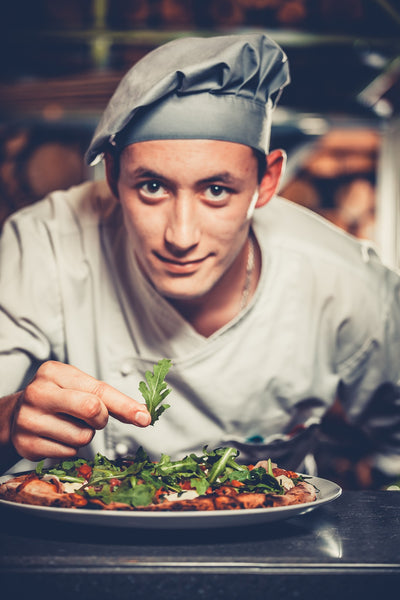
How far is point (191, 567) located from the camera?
75 cm

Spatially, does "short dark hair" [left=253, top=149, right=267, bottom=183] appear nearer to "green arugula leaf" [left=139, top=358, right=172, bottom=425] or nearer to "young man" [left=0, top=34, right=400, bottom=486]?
"young man" [left=0, top=34, right=400, bottom=486]

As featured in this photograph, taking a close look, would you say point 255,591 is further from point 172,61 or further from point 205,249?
point 172,61

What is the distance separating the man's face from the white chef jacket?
0.79ft

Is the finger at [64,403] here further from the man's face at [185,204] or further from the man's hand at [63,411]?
the man's face at [185,204]

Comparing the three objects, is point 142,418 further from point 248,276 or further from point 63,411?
point 248,276

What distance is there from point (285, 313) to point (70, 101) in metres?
1.39

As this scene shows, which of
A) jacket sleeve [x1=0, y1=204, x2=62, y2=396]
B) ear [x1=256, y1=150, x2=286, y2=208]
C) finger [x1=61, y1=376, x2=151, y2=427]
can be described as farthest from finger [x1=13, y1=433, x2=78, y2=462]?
ear [x1=256, y1=150, x2=286, y2=208]

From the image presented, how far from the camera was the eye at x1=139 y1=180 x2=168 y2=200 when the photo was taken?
1312mm

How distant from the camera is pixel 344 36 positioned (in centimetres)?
219

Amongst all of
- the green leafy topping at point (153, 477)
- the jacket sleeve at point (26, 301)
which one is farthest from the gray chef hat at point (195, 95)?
the green leafy topping at point (153, 477)

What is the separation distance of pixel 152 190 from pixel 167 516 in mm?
709

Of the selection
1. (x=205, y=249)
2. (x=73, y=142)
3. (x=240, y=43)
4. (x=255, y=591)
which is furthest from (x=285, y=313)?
(x=73, y=142)

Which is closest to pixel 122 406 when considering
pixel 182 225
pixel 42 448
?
pixel 42 448

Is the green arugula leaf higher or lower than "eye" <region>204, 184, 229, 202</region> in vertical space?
lower
